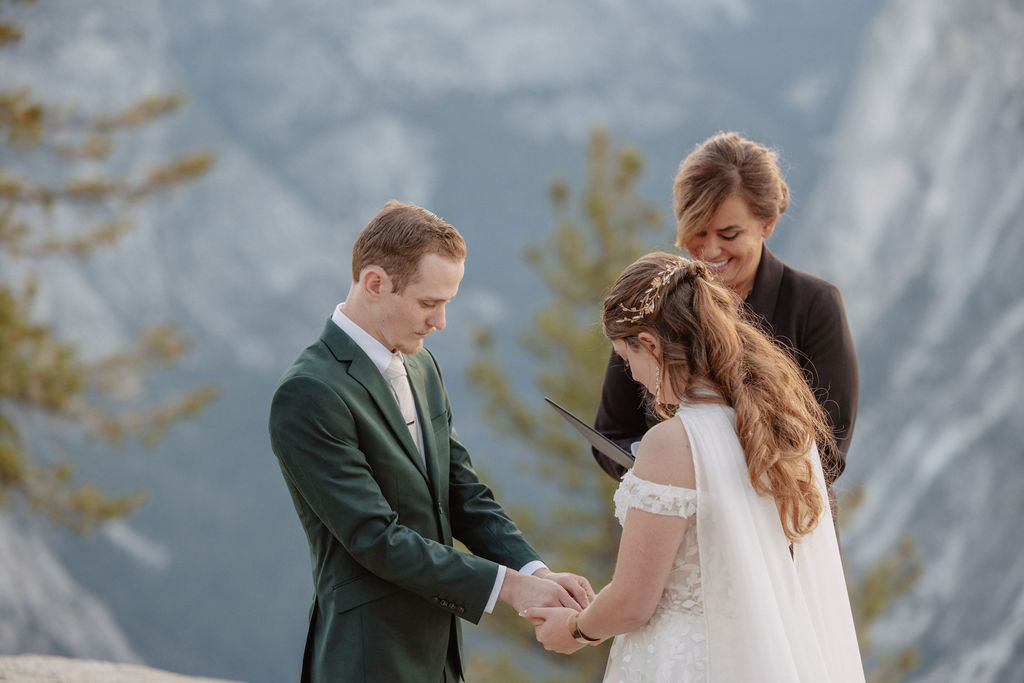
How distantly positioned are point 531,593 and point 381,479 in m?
0.47

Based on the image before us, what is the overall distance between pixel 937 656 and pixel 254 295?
23.1 m

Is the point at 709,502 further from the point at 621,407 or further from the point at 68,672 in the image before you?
the point at 68,672

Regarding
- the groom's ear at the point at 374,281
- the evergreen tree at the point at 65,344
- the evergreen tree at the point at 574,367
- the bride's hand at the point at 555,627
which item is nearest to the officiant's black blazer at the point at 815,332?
the bride's hand at the point at 555,627

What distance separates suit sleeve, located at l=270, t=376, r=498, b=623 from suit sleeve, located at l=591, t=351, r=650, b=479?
0.80m

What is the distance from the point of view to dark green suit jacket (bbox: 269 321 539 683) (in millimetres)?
2113

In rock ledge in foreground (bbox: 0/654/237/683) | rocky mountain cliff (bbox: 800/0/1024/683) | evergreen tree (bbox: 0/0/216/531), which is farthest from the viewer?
rocky mountain cliff (bbox: 800/0/1024/683)

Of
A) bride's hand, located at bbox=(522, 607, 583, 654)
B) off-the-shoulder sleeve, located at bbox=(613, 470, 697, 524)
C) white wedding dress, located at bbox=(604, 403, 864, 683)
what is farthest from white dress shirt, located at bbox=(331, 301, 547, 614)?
off-the-shoulder sleeve, located at bbox=(613, 470, 697, 524)

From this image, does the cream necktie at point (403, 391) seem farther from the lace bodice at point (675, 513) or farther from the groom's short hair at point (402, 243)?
the lace bodice at point (675, 513)

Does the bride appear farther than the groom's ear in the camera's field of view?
No

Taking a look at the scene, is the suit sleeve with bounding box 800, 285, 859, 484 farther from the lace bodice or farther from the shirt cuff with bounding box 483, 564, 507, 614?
the shirt cuff with bounding box 483, 564, 507, 614

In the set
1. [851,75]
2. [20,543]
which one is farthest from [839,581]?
[851,75]

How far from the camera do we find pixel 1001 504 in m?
13.5

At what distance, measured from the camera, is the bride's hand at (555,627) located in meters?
2.27

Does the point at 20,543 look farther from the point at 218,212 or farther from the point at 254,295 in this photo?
the point at 218,212
